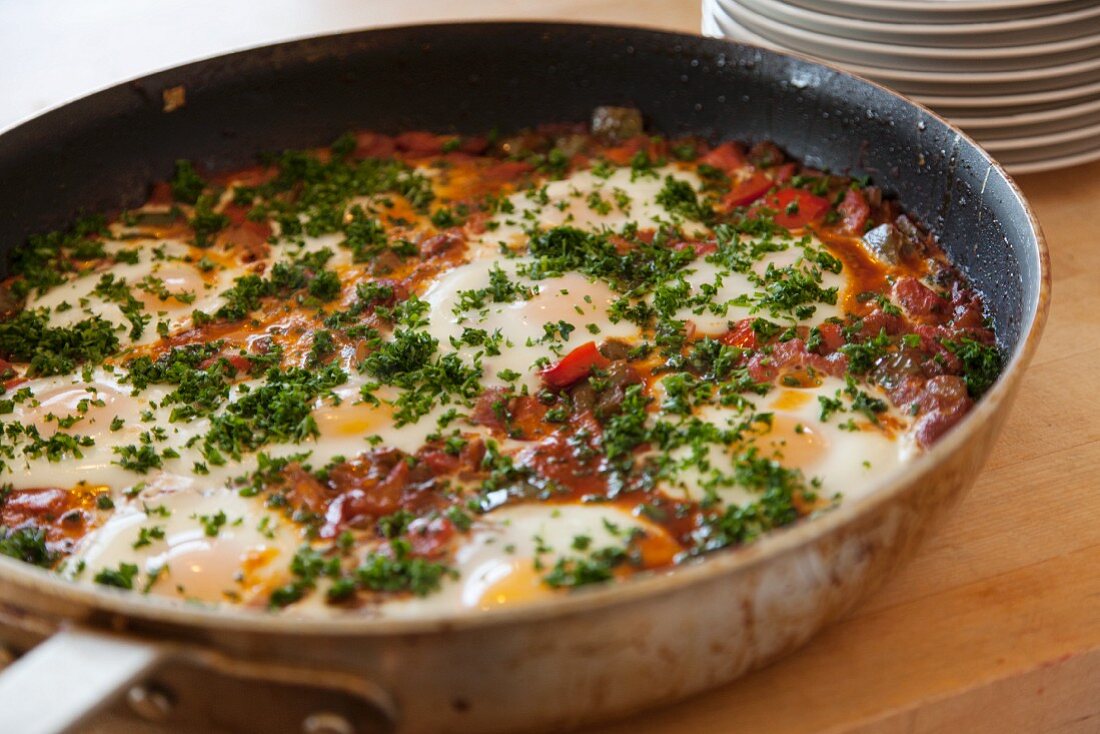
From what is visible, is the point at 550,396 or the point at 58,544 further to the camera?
the point at 550,396

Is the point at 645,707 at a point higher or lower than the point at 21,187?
lower

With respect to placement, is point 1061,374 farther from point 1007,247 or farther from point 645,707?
point 645,707

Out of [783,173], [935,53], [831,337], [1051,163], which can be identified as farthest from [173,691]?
[1051,163]

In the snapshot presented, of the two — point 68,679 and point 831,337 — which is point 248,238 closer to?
point 831,337

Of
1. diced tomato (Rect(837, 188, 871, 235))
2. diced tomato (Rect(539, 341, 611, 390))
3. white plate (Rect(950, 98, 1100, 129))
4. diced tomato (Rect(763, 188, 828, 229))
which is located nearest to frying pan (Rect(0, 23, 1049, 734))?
diced tomato (Rect(837, 188, 871, 235))

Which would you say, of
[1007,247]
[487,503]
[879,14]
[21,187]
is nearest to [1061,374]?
[1007,247]
